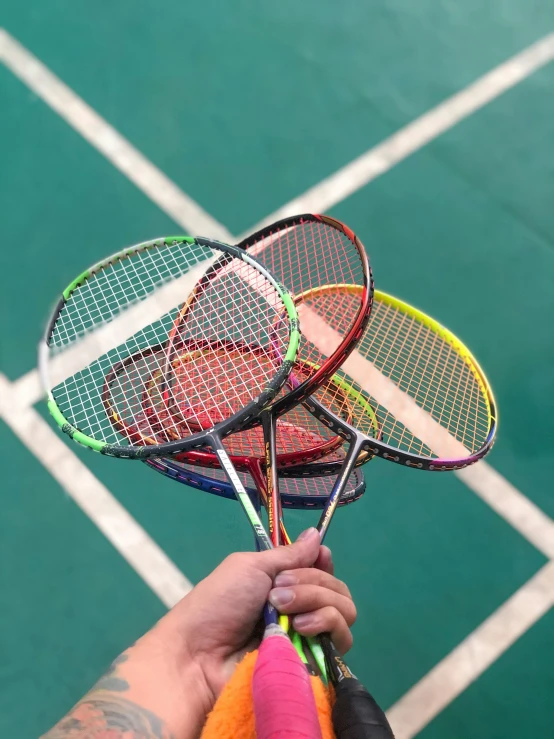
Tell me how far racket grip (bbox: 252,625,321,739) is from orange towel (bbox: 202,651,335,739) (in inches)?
4.0

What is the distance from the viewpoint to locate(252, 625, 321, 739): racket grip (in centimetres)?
136

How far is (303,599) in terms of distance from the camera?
1794 millimetres

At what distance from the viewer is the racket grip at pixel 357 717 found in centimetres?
145

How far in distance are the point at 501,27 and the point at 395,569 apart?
342 cm

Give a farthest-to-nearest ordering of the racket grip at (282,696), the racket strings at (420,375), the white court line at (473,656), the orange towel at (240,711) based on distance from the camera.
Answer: the racket strings at (420,375), the white court line at (473,656), the orange towel at (240,711), the racket grip at (282,696)

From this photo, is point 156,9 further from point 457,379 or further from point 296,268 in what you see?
point 457,379

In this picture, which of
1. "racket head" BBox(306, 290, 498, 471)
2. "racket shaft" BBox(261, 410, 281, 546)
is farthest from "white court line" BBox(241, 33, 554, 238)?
"racket shaft" BBox(261, 410, 281, 546)

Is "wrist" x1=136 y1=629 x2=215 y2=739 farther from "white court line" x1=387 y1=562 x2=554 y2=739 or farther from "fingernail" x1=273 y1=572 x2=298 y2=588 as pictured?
"white court line" x1=387 y1=562 x2=554 y2=739

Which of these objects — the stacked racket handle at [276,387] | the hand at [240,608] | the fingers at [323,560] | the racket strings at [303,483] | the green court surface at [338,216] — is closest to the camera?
the hand at [240,608]

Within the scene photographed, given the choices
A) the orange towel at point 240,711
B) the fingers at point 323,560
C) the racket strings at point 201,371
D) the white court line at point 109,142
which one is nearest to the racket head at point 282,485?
the racket strings at point 201,371

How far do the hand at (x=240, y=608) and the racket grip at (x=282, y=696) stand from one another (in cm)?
19

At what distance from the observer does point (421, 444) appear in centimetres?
284

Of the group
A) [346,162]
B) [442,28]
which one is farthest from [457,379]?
[442,28]

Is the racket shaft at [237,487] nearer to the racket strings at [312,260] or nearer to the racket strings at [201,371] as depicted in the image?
the racket strings at [201,371]
